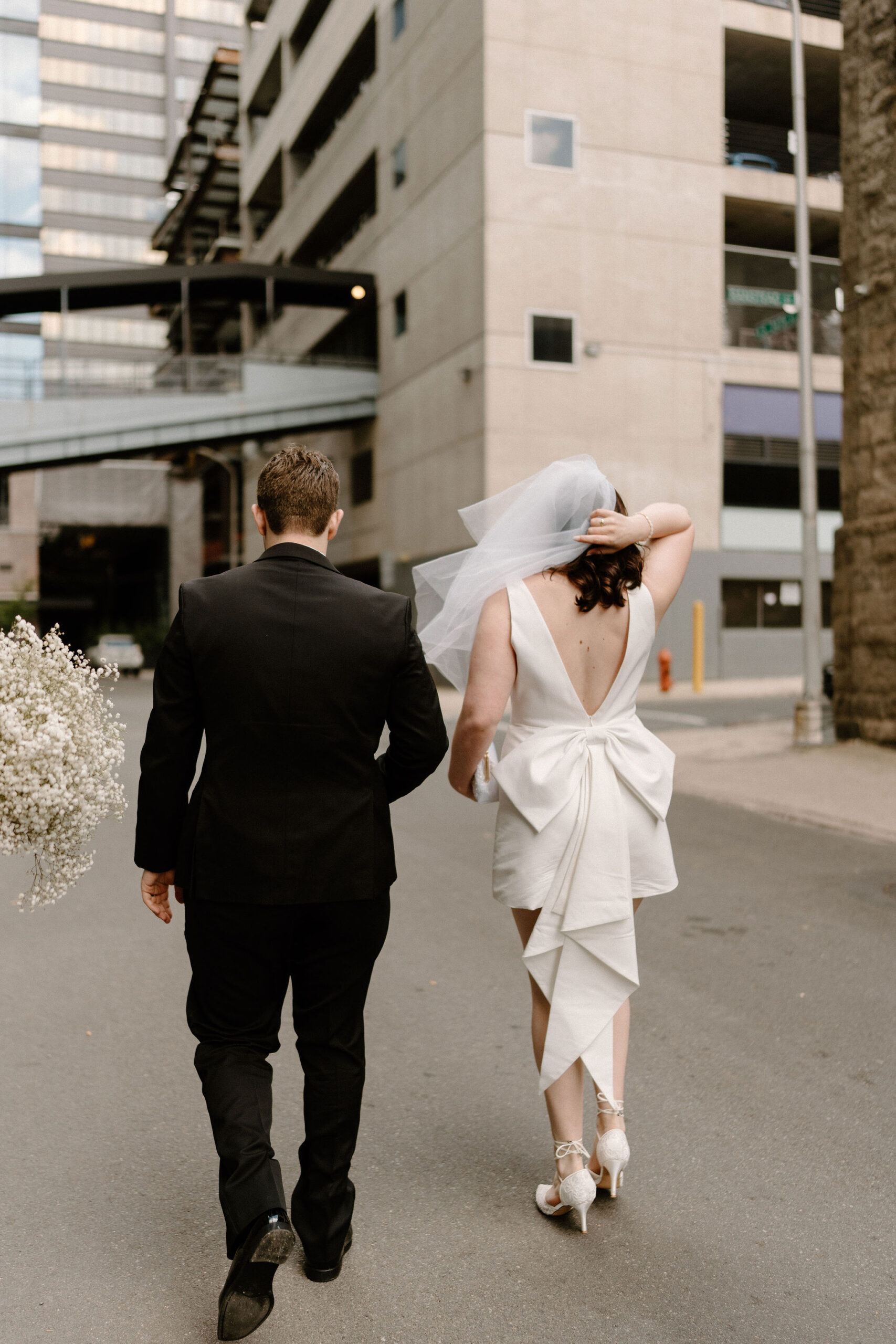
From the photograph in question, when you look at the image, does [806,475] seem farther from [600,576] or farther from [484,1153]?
[484,1153]

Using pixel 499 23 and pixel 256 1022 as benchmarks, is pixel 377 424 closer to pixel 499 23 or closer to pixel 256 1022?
pixel 499 23

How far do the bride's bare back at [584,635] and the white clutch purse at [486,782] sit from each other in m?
0.34

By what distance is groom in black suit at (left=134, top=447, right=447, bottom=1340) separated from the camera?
107 inches

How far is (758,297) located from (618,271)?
3734 mm

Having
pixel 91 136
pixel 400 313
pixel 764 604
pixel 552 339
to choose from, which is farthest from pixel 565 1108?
pixel 91 136

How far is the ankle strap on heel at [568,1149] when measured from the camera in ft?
10.3

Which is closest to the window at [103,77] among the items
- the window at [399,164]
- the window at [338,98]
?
the window at [338,98]

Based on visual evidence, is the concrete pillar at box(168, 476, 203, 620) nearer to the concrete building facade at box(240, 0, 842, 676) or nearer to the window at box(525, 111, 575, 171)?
the concrete building facade at box(240, 0, 842, 676)

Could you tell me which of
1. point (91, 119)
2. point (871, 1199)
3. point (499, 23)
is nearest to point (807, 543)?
point (871, 1199)

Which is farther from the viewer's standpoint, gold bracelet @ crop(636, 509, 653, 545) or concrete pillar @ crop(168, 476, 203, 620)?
concrete pillar @ crop(168, 476, 203, 620)

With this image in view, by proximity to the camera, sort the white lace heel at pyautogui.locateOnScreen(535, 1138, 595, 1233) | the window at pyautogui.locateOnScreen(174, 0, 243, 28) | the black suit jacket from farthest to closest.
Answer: the window at pyautogui.locateOnScreen(174, 0, 243, 28)
the white lace heel at pyautogui.locateOnScreen(535, 1138, 595, 1233)
the black suit jacket

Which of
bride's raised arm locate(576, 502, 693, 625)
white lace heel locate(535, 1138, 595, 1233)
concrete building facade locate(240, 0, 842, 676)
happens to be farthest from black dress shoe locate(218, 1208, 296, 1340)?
concrete building facade locate(240, 0, 842, 676)

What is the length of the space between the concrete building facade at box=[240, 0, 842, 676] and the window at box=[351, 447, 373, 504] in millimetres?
2654

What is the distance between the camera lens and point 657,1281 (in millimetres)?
2838
